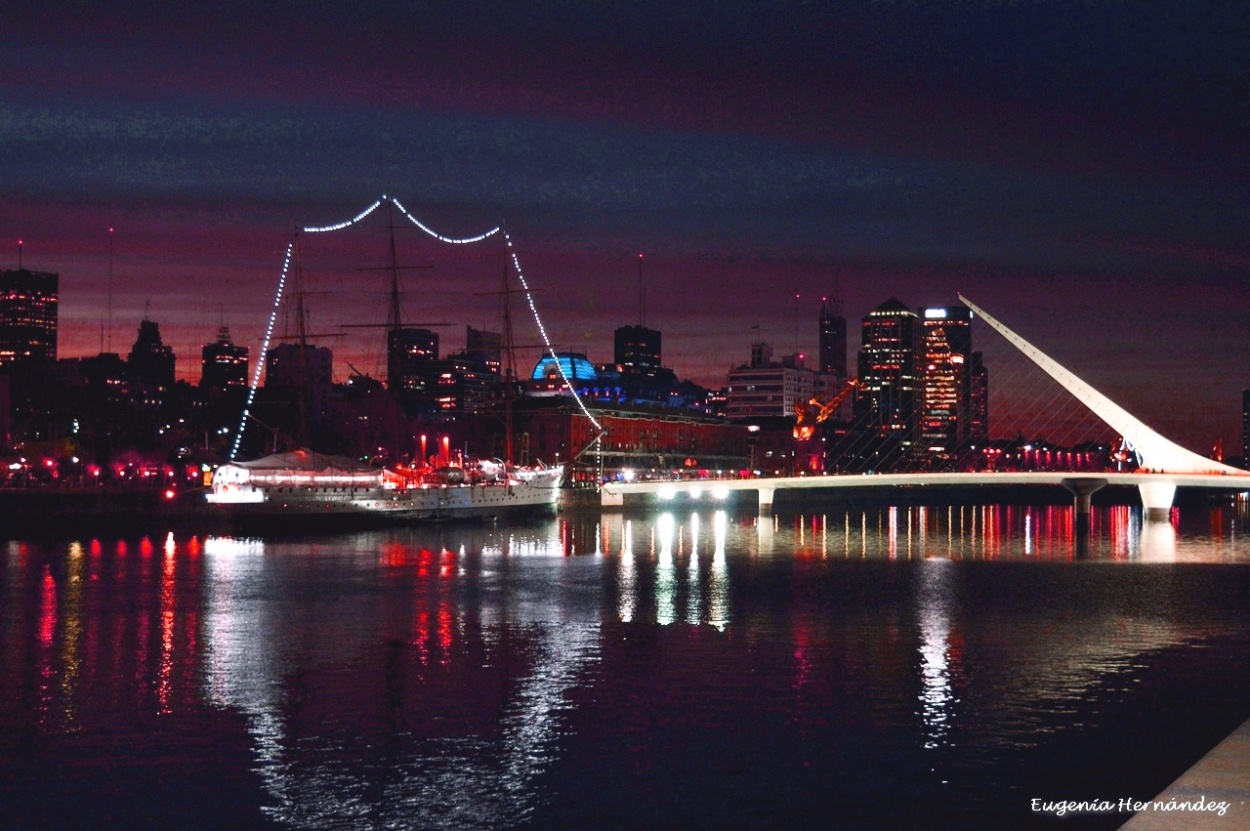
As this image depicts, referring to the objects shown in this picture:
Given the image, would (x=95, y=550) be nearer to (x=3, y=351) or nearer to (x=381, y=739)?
(x=381, y=739)

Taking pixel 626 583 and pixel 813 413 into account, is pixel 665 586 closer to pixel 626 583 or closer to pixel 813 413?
pixel 626 583

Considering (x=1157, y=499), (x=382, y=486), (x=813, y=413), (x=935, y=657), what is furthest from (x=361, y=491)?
(x=813, y=413)

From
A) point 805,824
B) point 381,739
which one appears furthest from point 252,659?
point 805,824

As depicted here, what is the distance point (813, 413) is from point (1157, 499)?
75.1 metres

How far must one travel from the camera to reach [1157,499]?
320 feet

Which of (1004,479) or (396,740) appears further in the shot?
(1004,479)

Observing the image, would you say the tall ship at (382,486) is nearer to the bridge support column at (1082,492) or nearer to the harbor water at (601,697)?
the harbor water at (601,697)

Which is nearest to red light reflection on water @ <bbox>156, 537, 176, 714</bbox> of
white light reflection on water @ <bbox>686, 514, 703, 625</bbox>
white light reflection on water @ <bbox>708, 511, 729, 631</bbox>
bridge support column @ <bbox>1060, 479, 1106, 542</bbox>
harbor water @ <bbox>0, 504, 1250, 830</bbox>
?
harbor water @ <bbox>0, 504, 1250, 830</bbox>

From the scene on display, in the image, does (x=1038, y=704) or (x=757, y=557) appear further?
(x=757, y=557)

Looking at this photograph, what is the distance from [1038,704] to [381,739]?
1128 cm

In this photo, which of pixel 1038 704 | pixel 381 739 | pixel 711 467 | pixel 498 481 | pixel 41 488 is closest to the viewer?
pixel 381 739

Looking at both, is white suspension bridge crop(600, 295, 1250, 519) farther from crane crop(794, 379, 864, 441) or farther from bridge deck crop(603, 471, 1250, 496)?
crane crop(794, 379, 864, 441)

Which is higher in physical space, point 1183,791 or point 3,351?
point 3,351

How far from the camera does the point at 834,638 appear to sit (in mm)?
32438
